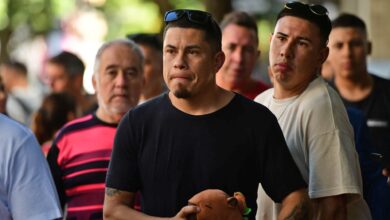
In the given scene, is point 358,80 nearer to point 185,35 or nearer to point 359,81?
point 359,81

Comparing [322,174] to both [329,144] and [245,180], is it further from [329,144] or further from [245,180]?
[245,180]

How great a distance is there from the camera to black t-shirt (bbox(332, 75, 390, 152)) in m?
9.88

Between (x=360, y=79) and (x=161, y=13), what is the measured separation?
41.3 feet

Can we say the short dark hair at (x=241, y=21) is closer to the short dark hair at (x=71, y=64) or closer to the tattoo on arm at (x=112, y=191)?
the short dark hair at (x=71, y=64)

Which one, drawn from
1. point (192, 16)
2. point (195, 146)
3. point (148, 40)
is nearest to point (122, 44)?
point (148, 40)

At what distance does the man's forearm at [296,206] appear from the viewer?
6133mm

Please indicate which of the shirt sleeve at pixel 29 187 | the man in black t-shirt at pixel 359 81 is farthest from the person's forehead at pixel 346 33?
the shirt sleeve at pixel 29 187

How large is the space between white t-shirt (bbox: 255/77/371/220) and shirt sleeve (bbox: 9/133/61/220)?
4.22ft

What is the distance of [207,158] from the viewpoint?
6.10 metres

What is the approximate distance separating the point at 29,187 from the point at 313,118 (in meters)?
1.65

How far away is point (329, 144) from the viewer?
658 centimetres

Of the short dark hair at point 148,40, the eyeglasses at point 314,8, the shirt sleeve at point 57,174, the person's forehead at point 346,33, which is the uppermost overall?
the eyeglasses at point 314,8

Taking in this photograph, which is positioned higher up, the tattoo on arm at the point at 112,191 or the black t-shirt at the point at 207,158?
the black t-shirt at the point at 207,158

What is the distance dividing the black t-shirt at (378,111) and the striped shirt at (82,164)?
2474mm
